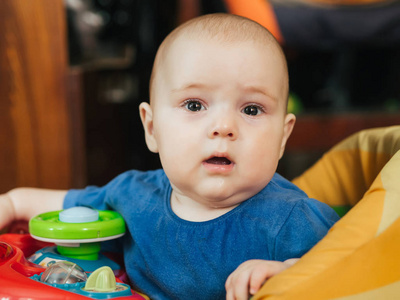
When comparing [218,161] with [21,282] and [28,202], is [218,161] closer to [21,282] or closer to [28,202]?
[21,282]

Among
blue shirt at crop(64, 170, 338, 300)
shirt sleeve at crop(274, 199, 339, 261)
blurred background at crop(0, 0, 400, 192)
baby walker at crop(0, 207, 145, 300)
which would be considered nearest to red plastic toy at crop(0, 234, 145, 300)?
baby walker at crop(0, 207, 145, 300)

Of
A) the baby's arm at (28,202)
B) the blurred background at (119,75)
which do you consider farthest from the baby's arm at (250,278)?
the blurred background at (119,75)

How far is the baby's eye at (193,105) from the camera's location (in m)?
0.74

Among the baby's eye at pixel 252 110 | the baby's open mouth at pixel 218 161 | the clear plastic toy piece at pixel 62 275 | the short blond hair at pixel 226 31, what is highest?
the short blond hair at pixel 226 31

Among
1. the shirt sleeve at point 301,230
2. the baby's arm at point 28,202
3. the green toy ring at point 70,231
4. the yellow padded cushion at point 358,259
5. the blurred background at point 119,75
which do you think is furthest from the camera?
the blurred background at point 119,75

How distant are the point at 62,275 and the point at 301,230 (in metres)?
0.32

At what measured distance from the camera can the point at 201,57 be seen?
2.38 ft

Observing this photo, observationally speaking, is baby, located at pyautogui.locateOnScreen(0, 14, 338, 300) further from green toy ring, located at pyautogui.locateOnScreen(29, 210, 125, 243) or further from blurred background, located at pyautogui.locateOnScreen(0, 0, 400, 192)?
blurred background, located at pyautogui.locateOnScreen(0, 0, 400, 192)

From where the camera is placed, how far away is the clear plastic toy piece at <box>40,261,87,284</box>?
2.25 feet

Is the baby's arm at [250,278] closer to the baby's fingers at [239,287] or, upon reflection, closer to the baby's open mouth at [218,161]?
the baby's fingers at [239,287]

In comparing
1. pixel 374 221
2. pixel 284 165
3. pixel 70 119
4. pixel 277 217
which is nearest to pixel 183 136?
pixel 277 217

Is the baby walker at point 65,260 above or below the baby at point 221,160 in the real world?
below

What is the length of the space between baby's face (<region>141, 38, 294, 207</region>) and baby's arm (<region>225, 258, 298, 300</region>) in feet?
0.45

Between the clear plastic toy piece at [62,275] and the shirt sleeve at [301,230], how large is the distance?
269 millimetres
